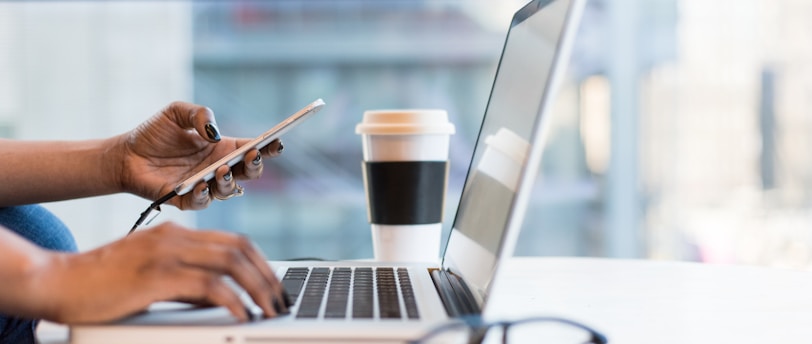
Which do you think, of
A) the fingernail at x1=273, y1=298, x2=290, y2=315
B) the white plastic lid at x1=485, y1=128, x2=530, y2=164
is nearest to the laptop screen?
the white plastic lid at x1=485, y1=128, x2=530, y2=164

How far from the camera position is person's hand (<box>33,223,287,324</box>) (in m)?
0.44

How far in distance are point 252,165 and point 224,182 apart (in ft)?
0.11

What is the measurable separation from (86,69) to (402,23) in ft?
3.05

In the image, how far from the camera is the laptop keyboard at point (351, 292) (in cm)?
48

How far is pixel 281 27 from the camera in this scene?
7.80ft

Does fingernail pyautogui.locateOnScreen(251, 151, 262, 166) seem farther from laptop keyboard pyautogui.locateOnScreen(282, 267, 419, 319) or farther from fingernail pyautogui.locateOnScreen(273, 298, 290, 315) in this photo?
fingernail pyautogui.locateOnScreen(273, 298, 290, 315)

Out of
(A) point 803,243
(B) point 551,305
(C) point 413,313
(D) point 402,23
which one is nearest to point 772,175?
(A) point 803,243

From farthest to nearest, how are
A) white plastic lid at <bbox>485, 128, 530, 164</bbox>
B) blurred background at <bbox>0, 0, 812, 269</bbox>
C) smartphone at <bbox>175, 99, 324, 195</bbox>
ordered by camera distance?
1. blurred background at <bbox>0, 0, 812, 269</bbox>
2. smartphone at <bbox>175, 99, 324, 195</bbox>
3. white plastic lid at <bbox>485, 128, 530, 164</bbox>

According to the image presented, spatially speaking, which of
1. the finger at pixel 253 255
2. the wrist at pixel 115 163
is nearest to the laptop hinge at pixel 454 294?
the finger at pixel 253 255

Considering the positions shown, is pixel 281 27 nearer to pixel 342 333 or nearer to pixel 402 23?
pixel 402 23

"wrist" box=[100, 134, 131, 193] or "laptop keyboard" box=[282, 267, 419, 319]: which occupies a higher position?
"wrist" box=[100, 134, 131, 193]

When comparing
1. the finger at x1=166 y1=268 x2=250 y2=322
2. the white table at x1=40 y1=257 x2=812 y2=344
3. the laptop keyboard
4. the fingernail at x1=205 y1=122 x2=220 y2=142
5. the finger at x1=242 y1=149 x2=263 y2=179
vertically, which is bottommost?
the white table at x1=40 y1=257 x2=812 y2=344

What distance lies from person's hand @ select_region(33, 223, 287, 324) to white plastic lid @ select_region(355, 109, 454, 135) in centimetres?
41

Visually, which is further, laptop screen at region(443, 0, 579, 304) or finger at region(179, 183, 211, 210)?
finger at region(179, 183, 211, 210)
